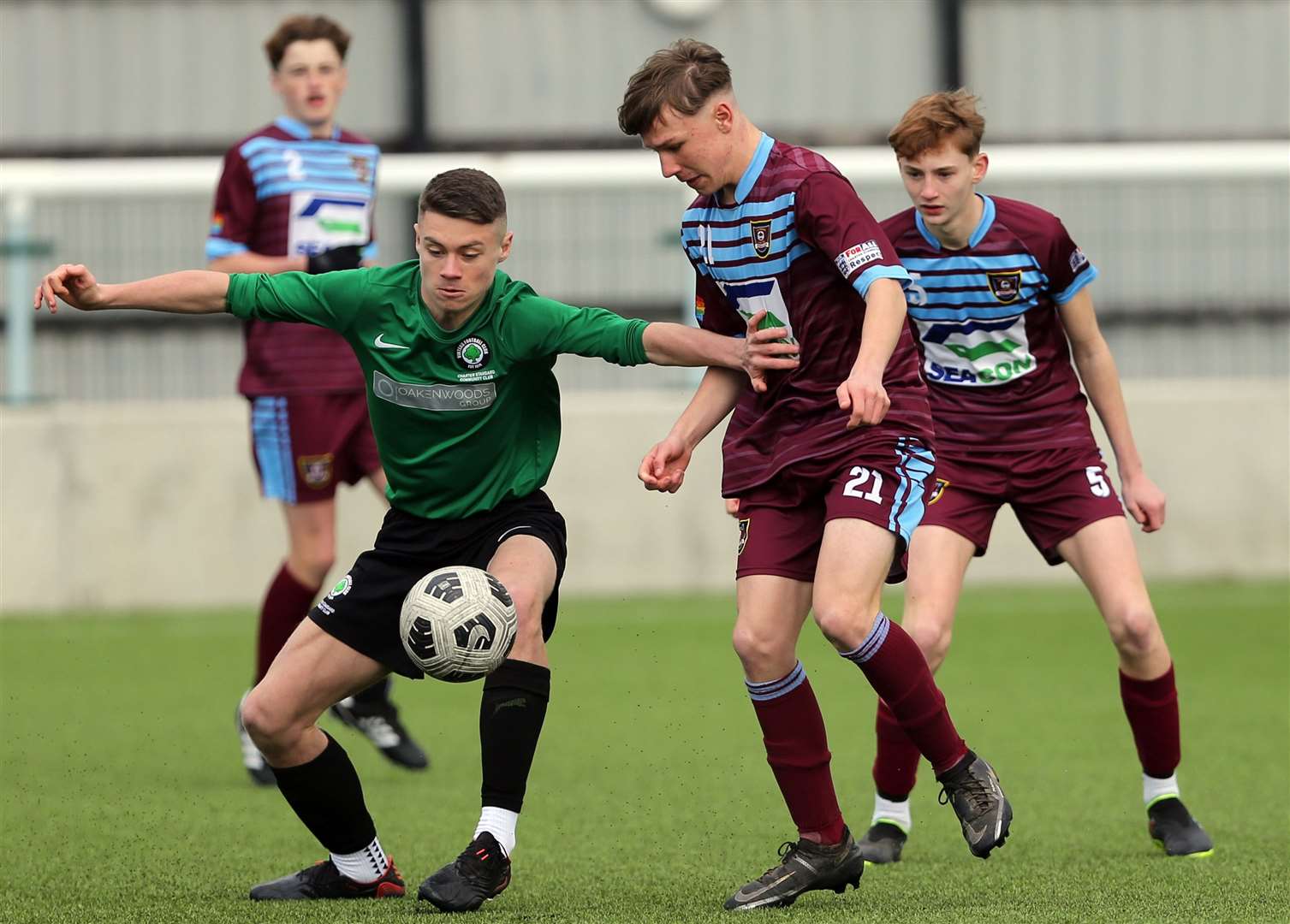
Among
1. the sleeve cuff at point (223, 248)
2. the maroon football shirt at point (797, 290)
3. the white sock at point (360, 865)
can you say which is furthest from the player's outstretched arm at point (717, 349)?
the sleeve cuff at point (223, 248)

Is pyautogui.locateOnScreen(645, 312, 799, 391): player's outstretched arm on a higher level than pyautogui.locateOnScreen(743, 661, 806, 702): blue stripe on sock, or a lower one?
higher

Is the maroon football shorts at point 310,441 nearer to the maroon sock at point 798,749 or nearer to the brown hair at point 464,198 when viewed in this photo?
the brown hair at point 464,198

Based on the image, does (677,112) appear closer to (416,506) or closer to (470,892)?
Answer: (416,506)

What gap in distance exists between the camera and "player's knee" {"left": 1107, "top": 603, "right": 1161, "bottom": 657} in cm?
484

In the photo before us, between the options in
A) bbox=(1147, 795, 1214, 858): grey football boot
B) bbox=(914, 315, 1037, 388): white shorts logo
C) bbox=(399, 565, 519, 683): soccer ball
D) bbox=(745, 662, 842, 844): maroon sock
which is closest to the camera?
bbox=(399, 565, 519, 683): soccer ball

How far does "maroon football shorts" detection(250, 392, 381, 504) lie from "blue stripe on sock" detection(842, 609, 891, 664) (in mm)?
2551

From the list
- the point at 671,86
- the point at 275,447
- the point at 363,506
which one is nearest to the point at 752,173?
the point at 671,86

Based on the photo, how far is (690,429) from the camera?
4316 millimetres

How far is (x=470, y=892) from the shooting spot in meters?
4.04

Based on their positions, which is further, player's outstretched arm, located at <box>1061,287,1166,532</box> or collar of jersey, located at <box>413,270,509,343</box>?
player's outstretched arm, located at <box>1061,287,1166,532</box>

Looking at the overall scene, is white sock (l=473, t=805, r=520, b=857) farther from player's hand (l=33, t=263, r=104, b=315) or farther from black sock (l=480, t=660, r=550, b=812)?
player's hand (l=33, t=263, r=104, b=315)

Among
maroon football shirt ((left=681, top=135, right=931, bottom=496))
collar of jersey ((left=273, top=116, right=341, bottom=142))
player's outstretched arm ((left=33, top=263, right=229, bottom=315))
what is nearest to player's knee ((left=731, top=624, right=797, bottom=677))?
maroon football shirt ((left=681, top=135, right=931, bottom=496))

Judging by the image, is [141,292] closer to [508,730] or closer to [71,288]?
[71,288]

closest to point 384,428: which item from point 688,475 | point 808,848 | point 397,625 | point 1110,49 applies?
point 397,625
